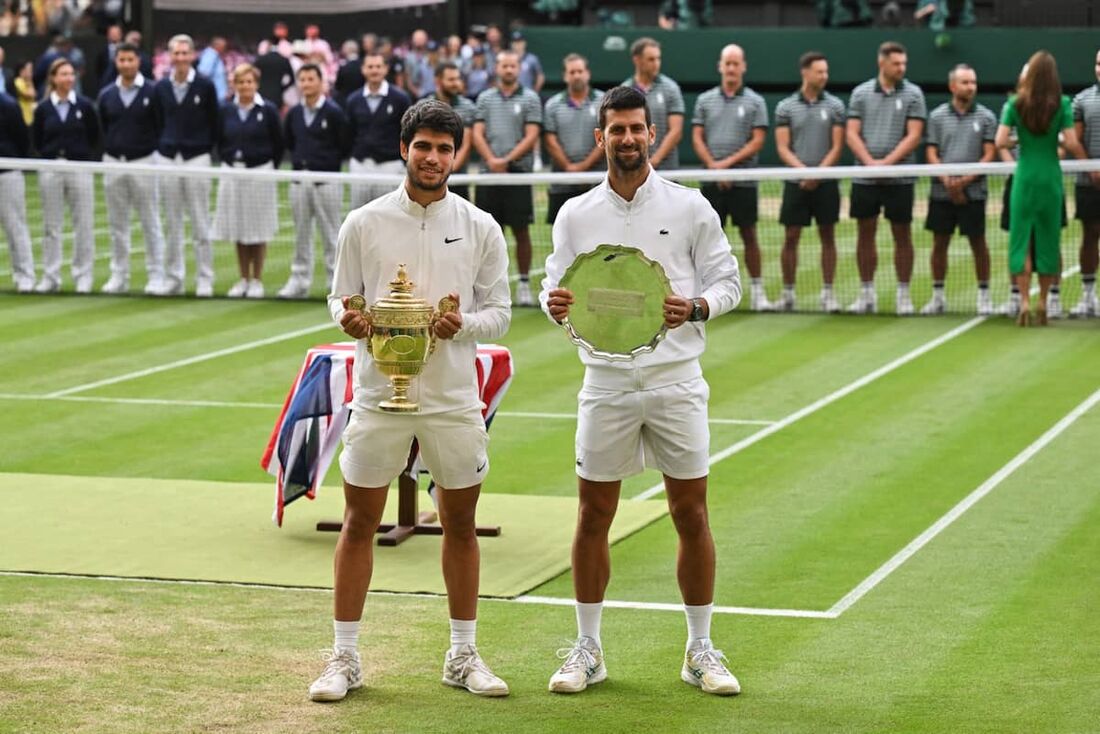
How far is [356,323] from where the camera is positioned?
7.35m

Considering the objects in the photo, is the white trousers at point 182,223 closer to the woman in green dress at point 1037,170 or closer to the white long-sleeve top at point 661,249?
the woman in green dress at point 1037,170

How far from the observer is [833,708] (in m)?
7.49

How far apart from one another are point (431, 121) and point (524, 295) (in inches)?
485

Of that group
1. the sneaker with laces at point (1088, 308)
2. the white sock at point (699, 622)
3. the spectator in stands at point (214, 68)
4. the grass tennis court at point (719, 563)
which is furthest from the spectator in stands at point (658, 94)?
the spectator in stands at point (214, 68)

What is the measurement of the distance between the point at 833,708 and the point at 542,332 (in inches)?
421

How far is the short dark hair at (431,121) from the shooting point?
7.45 meters

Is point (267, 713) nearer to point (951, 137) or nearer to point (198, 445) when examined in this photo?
point (198, 445)

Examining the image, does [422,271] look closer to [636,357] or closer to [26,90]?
[636,357]

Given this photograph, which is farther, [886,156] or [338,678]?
[886,156]

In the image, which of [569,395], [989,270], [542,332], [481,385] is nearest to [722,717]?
[481,385]

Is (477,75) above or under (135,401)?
above

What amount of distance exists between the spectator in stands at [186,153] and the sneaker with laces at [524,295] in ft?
10.9

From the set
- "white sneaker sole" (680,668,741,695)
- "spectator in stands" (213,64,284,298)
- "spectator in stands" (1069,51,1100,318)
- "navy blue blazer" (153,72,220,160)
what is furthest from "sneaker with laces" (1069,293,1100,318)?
"white sneaker sole" (680,668,741,695)

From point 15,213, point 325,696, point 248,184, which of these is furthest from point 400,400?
point 15,213
